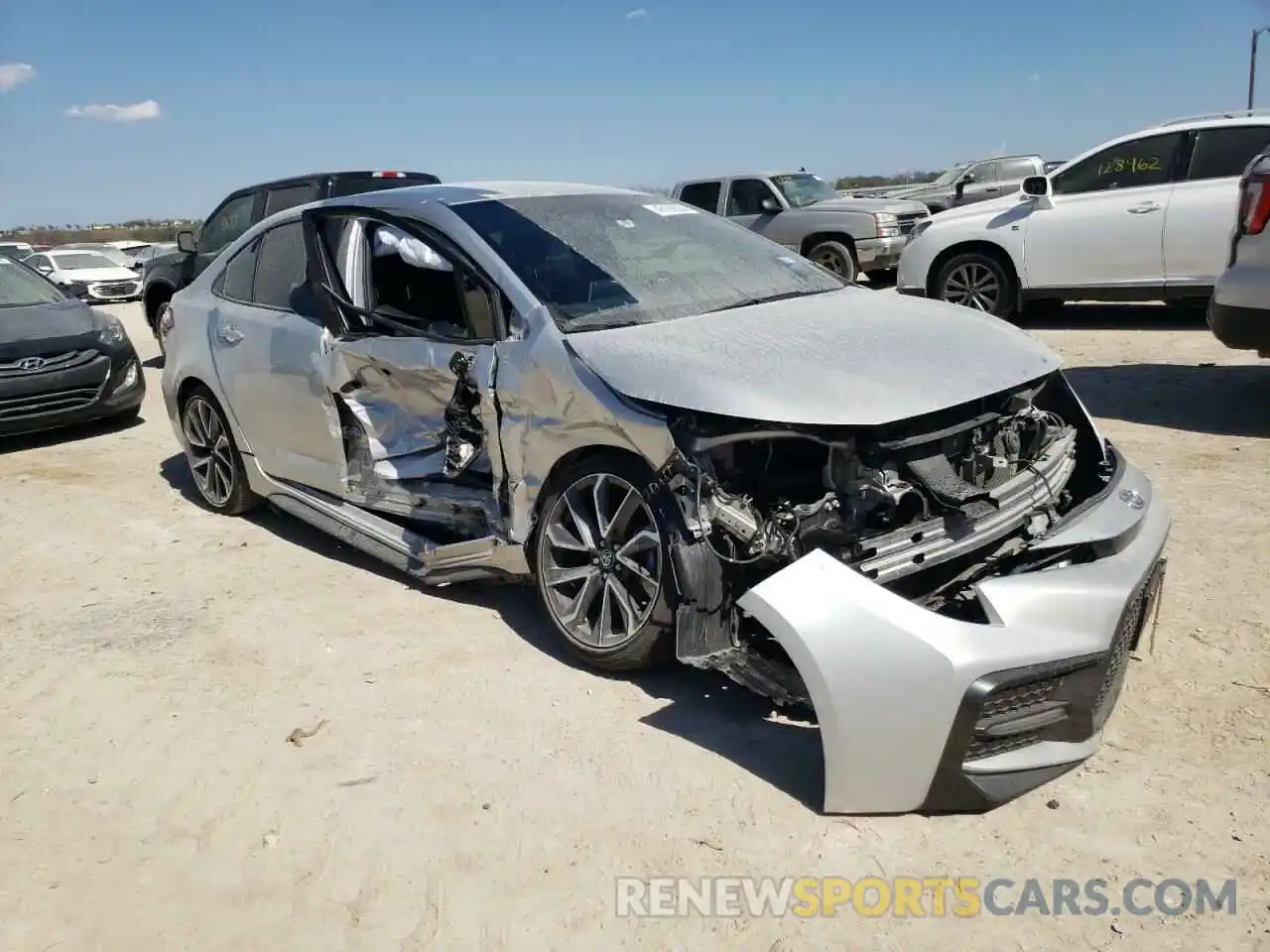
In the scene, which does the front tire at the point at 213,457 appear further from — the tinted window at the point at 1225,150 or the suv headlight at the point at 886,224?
the suv headlight at the point at 886,224

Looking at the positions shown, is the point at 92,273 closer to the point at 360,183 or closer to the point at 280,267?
the point at 360,183

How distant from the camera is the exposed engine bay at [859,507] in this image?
10.4 feet

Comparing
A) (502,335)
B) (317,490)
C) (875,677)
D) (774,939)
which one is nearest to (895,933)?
(774,939)

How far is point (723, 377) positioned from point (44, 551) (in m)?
4.34

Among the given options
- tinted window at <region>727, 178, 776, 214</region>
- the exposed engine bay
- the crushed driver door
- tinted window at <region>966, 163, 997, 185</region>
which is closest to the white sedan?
tinted window at <region>727, 178, 776, 214</region>

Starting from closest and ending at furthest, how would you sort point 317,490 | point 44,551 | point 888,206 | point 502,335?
point 502,335 < point 317,490 < point 44,551 < point 888,206

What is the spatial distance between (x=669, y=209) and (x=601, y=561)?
6.65 feet

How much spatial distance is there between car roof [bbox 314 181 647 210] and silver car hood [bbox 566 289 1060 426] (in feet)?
3.79

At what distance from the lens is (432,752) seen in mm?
3469

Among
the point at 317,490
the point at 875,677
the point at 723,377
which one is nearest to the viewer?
the point at 875,677

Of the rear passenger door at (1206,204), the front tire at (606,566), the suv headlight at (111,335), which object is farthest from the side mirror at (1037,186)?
the suv headlight at (111,335)

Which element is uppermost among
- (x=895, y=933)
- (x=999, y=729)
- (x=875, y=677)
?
(x=875, y=677)

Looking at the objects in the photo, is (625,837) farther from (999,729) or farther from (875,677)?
(999,729)

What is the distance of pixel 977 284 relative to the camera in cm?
1017
